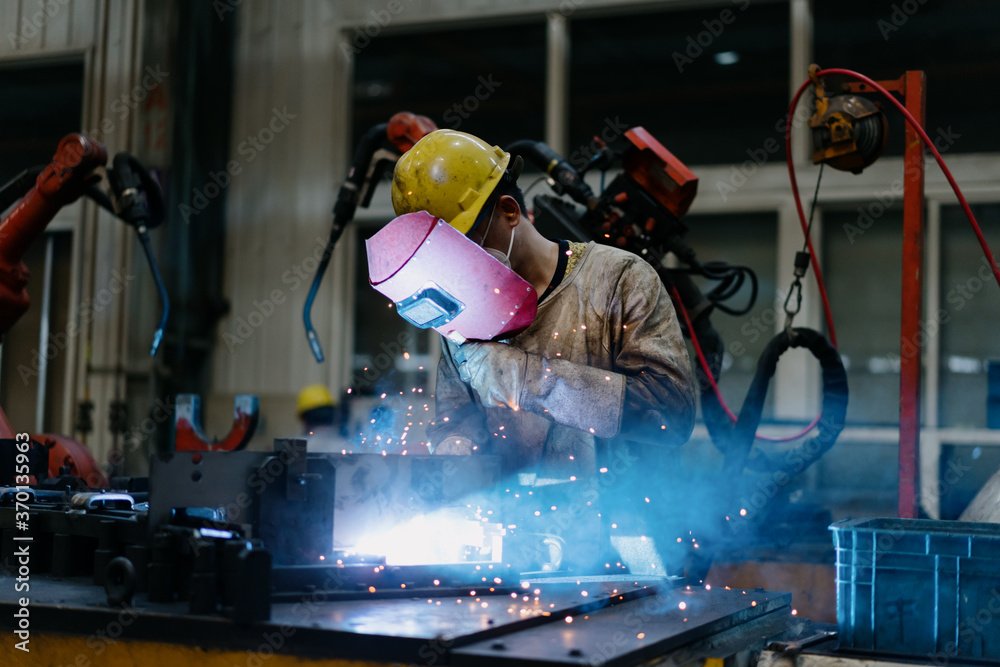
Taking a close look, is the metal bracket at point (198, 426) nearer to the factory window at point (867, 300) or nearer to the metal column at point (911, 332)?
the metal column at point (911, 332)

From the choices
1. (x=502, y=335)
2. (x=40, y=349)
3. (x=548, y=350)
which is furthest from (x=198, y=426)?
(x=40, y=349)

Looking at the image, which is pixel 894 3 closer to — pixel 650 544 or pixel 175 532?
pixel 650 544

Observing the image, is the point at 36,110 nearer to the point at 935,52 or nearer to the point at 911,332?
the point at 935,52

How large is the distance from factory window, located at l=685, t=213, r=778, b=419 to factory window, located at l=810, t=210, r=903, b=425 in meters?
0.29

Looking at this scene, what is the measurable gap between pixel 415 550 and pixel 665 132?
11.9 feet

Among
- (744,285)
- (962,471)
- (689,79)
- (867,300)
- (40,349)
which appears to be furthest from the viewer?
(40,349)

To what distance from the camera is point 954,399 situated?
4.20 m

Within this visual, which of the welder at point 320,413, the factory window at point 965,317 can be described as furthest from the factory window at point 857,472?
the welder at point 320,413

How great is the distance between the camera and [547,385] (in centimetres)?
169

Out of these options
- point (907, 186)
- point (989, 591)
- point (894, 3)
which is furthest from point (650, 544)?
point (894, 3)

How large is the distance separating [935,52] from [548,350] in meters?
3.38

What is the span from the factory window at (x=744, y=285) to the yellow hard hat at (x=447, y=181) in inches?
114

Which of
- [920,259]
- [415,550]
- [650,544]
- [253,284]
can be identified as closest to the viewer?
[415,550]

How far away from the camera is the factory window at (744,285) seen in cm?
446
